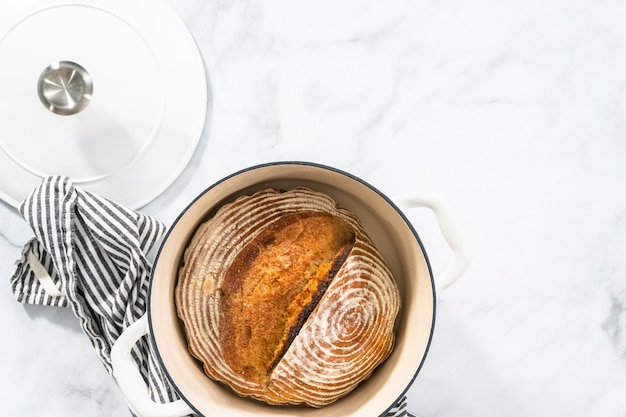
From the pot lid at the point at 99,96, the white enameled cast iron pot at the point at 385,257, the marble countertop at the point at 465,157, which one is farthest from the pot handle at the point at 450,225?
the pot lid at the point at 99,96

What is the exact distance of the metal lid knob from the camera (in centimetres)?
74

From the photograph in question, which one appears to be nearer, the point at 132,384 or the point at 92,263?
the point at 132,384

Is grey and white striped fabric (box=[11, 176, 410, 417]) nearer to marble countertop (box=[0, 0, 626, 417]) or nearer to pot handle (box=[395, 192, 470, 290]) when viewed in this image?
marble countertop (box=[0, 0, 626, 417])

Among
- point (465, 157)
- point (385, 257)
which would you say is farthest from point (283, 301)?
point (465, 157)

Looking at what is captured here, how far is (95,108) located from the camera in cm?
76

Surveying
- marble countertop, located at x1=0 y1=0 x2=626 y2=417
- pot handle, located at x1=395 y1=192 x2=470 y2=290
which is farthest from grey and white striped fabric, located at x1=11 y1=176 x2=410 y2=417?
pot handle, located at x1=395 y1=192 x2=470 y2=290

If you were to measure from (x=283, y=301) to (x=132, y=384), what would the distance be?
16 centimetres

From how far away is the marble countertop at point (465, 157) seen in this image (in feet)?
2.62

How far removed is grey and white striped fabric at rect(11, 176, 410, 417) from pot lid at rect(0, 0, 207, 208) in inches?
2.1

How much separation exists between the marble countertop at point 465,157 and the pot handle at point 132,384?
177 mm

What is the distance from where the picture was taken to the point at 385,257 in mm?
754

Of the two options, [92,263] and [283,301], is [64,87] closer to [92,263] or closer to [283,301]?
[92,263]

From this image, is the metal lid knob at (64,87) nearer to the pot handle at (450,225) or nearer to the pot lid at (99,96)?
the pot lid at (99,96)

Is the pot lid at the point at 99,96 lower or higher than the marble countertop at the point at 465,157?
higher
